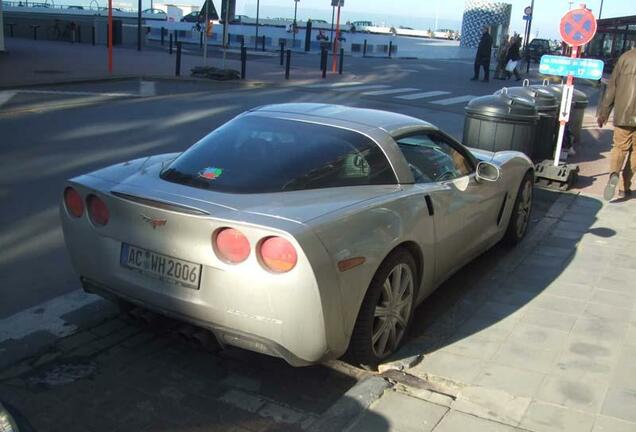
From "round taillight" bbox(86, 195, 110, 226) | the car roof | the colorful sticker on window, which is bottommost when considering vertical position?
"round taillight" bbox(86, 195, 110, 226)

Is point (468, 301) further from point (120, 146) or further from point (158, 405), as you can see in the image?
point (120, 146)

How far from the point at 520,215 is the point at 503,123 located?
3068 millimetres

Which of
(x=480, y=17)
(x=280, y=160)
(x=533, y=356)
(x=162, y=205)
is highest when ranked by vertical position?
(x=480, y=17)

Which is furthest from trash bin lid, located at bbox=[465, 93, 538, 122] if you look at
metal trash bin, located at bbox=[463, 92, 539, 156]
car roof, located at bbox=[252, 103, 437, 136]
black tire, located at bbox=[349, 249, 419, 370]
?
black tire, located at bbox=[349, 249, 419, 370]

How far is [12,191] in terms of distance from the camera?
275 inches

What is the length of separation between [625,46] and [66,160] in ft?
129

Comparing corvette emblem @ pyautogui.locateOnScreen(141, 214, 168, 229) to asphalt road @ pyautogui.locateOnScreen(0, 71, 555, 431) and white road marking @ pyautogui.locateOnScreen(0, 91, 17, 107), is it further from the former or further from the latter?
white road marking @ pyautogui.locateOnScreen(0, 91, 17, 107)

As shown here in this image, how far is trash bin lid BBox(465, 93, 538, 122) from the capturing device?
346 inches

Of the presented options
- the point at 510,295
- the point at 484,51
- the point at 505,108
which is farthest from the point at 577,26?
the point at 484,51

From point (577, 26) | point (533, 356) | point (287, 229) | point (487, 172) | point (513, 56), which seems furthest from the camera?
point (513, 56)

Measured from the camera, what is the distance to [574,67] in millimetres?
8578

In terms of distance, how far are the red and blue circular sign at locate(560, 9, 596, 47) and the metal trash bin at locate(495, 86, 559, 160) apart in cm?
126

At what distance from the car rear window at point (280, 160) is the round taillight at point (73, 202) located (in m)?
0.49

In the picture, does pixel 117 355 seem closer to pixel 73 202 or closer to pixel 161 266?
pixel 161 266
